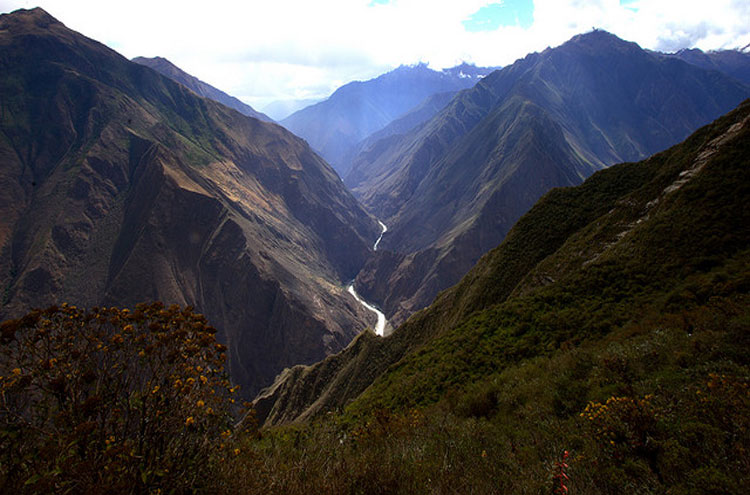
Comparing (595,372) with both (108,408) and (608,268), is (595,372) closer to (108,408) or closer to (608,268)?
(108,408)

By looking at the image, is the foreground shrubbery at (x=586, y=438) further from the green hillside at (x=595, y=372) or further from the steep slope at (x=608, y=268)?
the steep slope at (x=608, y=268)

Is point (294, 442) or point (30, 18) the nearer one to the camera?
point (294, 442)

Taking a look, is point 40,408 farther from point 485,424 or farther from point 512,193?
point 512,193

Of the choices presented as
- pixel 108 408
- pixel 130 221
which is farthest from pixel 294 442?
pixel 130 221

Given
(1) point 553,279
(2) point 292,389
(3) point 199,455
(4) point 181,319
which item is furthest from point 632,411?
→ (2) point 292,389

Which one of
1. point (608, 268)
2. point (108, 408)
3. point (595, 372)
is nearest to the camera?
point (108, 408)

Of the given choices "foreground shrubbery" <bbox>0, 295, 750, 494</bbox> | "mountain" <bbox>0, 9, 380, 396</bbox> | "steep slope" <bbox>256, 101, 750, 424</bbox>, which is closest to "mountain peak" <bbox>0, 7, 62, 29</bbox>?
"mountain" <bbox>0, 9, 380, 396</bbox>

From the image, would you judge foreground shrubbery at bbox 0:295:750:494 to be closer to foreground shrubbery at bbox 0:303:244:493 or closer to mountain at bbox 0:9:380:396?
foreground shrubbery at bbox 0:303:244:493
